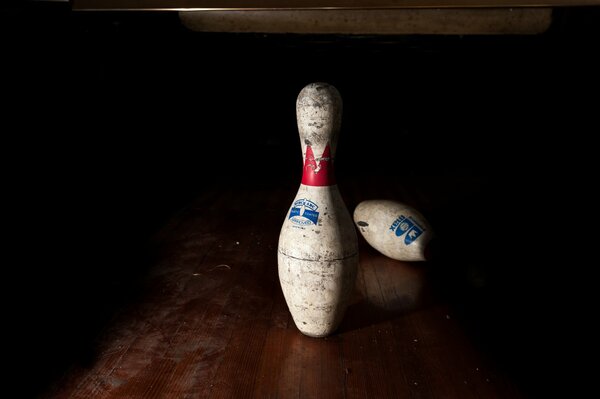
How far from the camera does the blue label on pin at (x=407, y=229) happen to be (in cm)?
183

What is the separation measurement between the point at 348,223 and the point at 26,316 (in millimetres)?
1020

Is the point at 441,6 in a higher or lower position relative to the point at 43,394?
higher

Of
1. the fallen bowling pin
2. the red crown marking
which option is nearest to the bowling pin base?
the red crown marking

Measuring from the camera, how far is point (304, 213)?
1253 mm

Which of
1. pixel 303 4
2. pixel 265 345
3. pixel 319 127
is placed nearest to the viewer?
pixel 303 4

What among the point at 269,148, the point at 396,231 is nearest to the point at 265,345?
the point at 396,231

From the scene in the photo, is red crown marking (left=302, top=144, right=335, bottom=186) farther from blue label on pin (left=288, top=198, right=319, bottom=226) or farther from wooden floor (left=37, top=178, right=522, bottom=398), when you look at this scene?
wooden floor (left=37, top=178, right=522, bottom=398)

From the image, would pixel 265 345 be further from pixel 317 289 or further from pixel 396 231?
pixel 396 231

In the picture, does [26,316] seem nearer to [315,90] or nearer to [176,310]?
[176,310]

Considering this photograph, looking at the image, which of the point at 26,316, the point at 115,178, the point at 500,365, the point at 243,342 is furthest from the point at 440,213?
the point at 26,316

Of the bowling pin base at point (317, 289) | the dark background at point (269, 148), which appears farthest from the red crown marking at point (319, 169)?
the dark background at point (269, 148)

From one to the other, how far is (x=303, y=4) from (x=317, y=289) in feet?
2.45

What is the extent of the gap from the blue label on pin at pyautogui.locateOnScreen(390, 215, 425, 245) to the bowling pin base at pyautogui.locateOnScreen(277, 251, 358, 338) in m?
0.59

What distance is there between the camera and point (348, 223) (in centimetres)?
128
